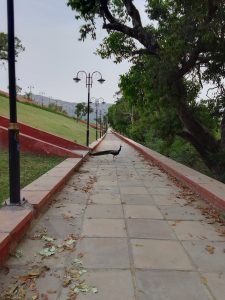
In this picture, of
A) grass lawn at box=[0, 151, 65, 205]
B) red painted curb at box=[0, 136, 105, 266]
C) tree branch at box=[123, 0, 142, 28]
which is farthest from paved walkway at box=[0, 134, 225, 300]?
tree branch at box=[123, 0, 142, 28]

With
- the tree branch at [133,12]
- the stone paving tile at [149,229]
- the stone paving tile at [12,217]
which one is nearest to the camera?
the stone paving tile at [12,217]

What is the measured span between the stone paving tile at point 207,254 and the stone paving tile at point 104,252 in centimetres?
79

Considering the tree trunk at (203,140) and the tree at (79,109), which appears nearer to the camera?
the tree trunk at (203,140)

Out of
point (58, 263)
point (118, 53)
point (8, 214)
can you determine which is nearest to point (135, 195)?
point (8, 214)

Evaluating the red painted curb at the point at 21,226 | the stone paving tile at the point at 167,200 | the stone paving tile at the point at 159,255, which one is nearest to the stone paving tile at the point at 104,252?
the stone paving tile at the point at 159,255

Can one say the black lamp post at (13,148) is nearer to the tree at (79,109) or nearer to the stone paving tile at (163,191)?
the stone paving tile at (163,191)

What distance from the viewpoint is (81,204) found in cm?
724

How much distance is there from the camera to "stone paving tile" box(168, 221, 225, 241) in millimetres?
5387

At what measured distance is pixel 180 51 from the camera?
1264cm

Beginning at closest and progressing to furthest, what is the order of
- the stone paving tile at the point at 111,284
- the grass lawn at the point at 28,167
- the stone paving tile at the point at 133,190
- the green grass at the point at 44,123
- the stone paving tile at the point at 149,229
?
the stone paving tile at the point at 111,284 → the stone paving tile at the point at 149,229 → the grass lawn at the point at 28,167 → the stone paving tile at the point at 133,190 → the green grass at the point at 44,123

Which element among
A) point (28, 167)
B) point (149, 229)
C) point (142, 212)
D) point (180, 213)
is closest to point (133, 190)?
point (142, 212)

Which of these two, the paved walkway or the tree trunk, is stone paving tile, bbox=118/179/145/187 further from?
the tree trunk

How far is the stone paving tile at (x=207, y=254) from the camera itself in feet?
14.1

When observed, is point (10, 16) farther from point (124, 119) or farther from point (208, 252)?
point (124, 119)
